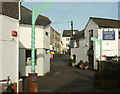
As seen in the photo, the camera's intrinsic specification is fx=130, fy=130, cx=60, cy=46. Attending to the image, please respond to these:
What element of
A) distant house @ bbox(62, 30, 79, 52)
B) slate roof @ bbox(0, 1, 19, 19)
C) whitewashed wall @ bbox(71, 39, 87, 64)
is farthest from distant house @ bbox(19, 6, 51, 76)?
distant house @ bbox(62, 30, 79, 52)

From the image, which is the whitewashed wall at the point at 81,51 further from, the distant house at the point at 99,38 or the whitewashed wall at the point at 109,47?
the whitewashed wall at the point at 109,47

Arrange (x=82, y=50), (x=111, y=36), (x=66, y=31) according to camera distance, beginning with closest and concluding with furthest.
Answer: (x=111, y=36) → (x=82, y=50) → (x=66, y=31)

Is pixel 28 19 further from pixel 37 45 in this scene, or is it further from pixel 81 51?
pixel 81 51

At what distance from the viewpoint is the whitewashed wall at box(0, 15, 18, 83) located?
9.09 meters

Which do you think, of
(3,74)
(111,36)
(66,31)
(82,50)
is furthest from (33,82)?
(66,31)

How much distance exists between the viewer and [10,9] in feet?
32.1

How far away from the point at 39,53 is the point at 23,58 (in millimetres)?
1992

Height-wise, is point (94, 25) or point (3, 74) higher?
point (94, 25)

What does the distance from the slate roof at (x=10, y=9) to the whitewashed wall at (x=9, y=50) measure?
0.30 m

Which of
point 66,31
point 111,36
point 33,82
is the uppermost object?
point 66,31

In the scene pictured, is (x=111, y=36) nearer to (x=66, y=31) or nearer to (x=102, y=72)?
(x=102, y=72)

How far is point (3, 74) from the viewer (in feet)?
29.4

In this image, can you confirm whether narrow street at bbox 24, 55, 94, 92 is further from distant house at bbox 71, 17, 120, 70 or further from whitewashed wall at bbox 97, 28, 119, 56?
whitewashed wall at bbox 97, 28, 119, 56

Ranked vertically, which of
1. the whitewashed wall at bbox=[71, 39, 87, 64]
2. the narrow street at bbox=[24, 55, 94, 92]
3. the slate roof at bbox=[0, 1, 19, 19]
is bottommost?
the narrow street at bbox=[24, 55, 94, 92]
